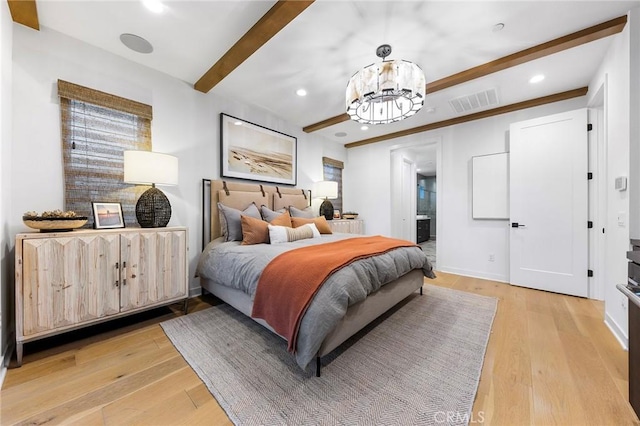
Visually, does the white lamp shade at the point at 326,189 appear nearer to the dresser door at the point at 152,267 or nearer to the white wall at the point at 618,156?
the dresser door at the point at 152,267

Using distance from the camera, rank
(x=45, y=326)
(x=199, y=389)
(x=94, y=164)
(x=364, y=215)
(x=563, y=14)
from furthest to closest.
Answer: (x=364, y=215) < (x=94, y=164) < (x=563, y=14) < (x=45, y=326) < (x=199, y=389)

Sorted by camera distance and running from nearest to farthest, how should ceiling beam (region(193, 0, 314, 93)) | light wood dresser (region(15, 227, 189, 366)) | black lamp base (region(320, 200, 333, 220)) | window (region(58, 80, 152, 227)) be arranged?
light wood dresser (region(15, 227, 189, 366)) → ceiling beam (region(193, 0, 314, 93)) → window (region(58, 80, 152, 227)) → black lamp base (region(320, 200, 333, 220))

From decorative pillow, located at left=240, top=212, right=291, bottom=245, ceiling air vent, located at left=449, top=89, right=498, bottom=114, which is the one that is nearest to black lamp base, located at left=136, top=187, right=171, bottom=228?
decorative pillow, located at left=240, top=212, right=291, bottom=245

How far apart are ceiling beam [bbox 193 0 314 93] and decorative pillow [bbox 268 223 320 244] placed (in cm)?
177

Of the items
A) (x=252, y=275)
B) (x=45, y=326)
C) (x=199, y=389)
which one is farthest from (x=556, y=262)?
(x=45, y=326)

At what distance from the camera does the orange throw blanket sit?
154 cm

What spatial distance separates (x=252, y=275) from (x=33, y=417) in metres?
1.30

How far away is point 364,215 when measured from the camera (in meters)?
5.33

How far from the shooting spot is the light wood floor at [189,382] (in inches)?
48.7

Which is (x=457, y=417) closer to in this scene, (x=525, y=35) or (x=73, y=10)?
(x=525, y=35)

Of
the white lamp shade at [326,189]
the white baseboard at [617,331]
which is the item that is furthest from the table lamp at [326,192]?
the white baseboard at [617,331]

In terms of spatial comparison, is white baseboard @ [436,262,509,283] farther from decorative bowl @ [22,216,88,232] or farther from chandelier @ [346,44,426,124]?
decorative bowl @ [22,216,88,232]

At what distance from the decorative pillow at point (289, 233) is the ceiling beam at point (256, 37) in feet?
5.81

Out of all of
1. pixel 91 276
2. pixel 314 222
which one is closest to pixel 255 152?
pixel 314 222
